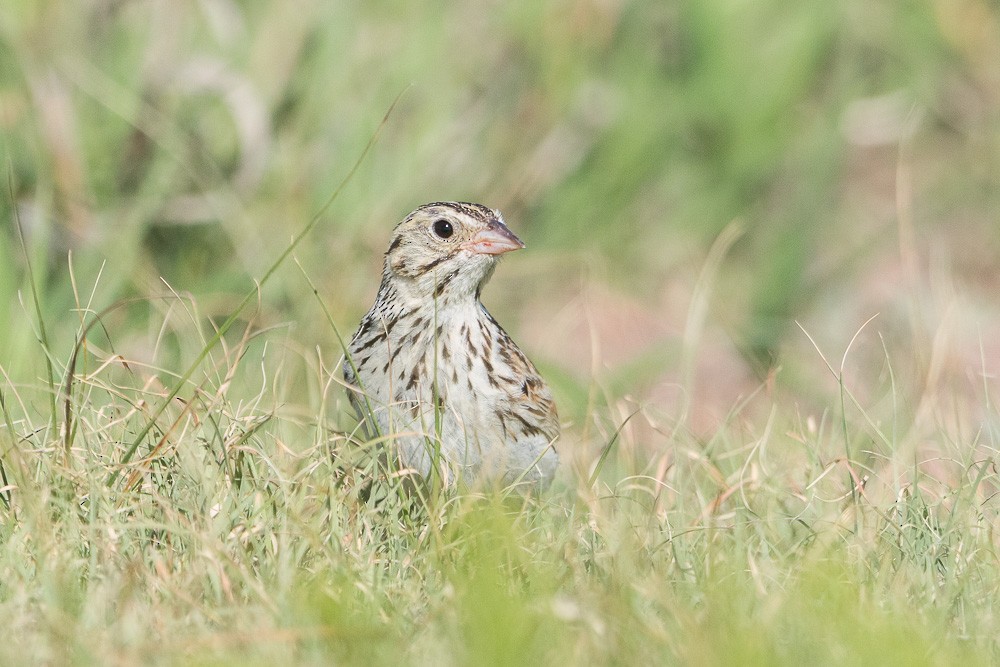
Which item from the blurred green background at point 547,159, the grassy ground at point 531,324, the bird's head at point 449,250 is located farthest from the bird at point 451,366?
the blurred green background at point 547,159

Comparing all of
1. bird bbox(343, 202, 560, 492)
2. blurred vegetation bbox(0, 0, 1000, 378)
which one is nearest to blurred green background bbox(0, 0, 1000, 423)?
blurred vegetation bbox(0, 0, 1000, 378)

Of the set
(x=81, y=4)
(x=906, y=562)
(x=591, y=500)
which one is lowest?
(x=81, y=4)

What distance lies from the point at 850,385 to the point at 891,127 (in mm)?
2547

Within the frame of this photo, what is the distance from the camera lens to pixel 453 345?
3725 mm

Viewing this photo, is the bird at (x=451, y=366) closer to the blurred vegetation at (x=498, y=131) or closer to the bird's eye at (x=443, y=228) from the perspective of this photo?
the bird's eye at (x=443, y=228)

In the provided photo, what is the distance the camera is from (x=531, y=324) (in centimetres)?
686

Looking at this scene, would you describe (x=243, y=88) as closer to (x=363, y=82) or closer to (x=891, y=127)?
(x=363, y=82)

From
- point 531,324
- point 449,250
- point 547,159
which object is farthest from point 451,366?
point 547,159

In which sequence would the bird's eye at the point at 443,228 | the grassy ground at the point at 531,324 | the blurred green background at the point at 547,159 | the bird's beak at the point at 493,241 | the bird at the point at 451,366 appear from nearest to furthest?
the grassy ground at the point at 531,324 → the bird at the point at 451,366 → the bird's beak at the point at 493,241 → the bird's eye at the point at 443,228 → the blurred green background at the point at 547,159

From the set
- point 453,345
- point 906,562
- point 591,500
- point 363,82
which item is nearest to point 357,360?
point 453,345

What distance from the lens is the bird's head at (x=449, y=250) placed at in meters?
3.85

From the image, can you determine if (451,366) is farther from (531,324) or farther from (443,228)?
(531,324)

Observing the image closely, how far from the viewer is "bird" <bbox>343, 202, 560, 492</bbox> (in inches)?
139

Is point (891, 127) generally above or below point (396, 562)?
above
